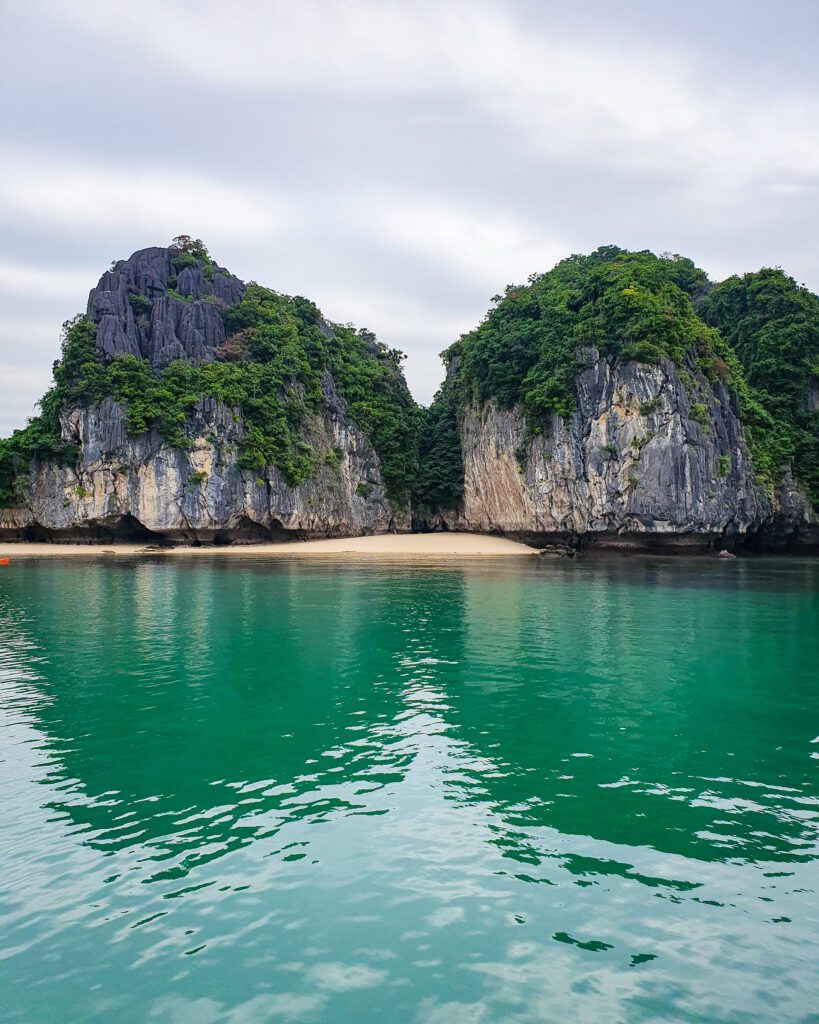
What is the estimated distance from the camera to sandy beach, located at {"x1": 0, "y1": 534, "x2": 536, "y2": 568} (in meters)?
45.8

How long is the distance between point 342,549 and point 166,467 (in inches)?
515

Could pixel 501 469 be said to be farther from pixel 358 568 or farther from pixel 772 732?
pixel 772 732

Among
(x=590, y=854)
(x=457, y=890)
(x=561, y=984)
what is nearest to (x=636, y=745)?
(x=590, y=854)

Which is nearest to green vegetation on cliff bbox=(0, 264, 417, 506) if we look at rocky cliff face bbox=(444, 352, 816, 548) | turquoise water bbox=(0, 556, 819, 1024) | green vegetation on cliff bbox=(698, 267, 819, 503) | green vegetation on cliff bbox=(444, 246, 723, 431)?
green vegetation on cliff bbox=(444, 246, 723, 431)

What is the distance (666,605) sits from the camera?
21.9 m

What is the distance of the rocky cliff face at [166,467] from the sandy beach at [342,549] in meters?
1.47

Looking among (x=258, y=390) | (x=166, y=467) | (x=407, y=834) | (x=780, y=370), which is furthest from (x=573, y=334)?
(x=407, y=834)

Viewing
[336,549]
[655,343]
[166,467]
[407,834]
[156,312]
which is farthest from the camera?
[156,312]

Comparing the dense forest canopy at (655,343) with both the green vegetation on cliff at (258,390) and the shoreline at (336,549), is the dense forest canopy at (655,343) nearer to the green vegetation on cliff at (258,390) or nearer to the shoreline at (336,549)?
the green vegetation on cliff at (258,390)

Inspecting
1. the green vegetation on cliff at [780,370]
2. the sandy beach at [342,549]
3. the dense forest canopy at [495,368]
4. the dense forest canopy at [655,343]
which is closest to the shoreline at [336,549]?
the sandy beach at [342,549]

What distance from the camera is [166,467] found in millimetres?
46406

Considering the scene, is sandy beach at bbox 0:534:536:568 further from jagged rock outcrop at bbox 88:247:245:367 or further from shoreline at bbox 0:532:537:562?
jagged rock outcrop at bbox 88:247:245:367

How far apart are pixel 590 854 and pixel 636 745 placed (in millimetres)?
3135

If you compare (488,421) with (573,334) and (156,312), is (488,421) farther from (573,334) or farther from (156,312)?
(156,312)
